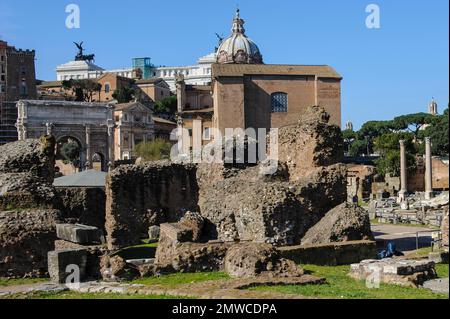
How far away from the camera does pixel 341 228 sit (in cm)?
1620

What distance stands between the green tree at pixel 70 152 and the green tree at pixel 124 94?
2330cm

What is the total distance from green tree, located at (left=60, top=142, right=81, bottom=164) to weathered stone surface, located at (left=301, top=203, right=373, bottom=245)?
68.2 meters

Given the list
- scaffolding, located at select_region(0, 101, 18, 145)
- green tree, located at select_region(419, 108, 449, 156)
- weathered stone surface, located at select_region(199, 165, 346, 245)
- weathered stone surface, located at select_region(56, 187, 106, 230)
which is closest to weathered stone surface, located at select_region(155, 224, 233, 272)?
weathered stone surface, located at select_region(199, 165, 346, 245)

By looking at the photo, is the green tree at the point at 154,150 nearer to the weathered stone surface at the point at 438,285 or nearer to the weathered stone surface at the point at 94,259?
the weathered stone surface at the point at 94,259

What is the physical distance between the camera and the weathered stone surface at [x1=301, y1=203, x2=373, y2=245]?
16109mm

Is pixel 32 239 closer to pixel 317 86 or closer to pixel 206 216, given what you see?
pixel 206 216

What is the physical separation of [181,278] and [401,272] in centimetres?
378

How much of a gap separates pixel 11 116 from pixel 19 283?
84.2 meters

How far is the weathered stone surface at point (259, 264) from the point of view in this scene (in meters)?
12.0

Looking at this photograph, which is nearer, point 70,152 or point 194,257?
point 194,257

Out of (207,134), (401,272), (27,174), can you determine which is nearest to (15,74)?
(207,134)

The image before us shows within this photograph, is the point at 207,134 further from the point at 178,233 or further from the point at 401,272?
the point at 401,272
